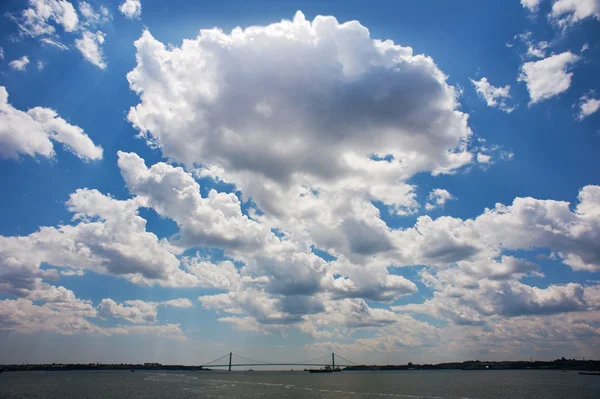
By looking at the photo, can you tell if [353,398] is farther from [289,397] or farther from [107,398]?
[107,398]

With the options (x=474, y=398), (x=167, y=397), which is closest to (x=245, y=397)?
(x=167, y=397)

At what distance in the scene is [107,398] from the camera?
101500mm

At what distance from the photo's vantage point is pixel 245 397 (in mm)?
103938

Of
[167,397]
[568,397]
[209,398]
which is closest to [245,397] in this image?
[209,398]

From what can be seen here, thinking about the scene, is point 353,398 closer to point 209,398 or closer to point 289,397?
point 289,397

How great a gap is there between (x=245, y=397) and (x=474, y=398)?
61199 millimetres

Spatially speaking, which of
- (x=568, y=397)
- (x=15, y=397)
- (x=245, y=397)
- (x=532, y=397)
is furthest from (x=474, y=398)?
(x=15, y=397)

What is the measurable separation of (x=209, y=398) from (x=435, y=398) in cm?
5926

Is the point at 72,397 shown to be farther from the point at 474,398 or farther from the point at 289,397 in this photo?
the point at 474,398

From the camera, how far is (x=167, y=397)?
338 feet

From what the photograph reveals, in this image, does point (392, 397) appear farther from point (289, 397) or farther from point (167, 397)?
point (167, 397)

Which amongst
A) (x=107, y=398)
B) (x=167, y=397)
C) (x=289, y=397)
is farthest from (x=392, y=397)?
(x=107, y=398)

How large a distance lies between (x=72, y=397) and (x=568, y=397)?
137 meters

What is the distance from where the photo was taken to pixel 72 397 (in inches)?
4097
